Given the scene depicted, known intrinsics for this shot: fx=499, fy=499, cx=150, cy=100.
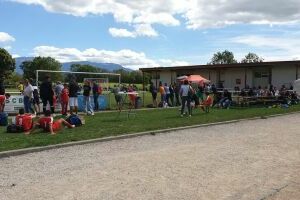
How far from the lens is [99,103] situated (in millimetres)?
25953

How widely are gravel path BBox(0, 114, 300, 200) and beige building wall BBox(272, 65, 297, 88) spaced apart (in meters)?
29.8

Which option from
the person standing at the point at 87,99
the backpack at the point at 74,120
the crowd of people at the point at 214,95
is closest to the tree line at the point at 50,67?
the crowd of people at the point at 214,95

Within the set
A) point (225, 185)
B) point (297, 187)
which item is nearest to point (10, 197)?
point (225, 185)

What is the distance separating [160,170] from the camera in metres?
8.95

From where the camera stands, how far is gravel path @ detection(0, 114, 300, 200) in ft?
24.0

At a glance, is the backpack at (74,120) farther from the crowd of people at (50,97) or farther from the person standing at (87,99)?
the person standing at (87,99)

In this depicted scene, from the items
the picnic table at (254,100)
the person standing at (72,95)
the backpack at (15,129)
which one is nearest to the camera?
the backpack at (15,129)

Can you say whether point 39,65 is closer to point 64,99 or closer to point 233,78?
point 233,78

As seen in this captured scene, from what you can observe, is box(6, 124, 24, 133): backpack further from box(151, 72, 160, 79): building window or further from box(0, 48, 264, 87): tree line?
box(0, 48, 264, 87): tree line

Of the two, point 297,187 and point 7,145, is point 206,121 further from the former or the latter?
point 297,187

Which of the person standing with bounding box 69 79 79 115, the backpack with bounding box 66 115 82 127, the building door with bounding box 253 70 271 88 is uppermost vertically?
the building door with bounding box 253 70 271 88

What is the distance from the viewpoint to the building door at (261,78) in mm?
44531

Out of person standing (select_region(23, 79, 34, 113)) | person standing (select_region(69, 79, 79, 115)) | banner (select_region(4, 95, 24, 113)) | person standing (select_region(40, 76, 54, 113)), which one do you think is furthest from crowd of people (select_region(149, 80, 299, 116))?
person standing (select_region(23, 79, 34, 113))

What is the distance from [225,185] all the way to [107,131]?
6.97 m
